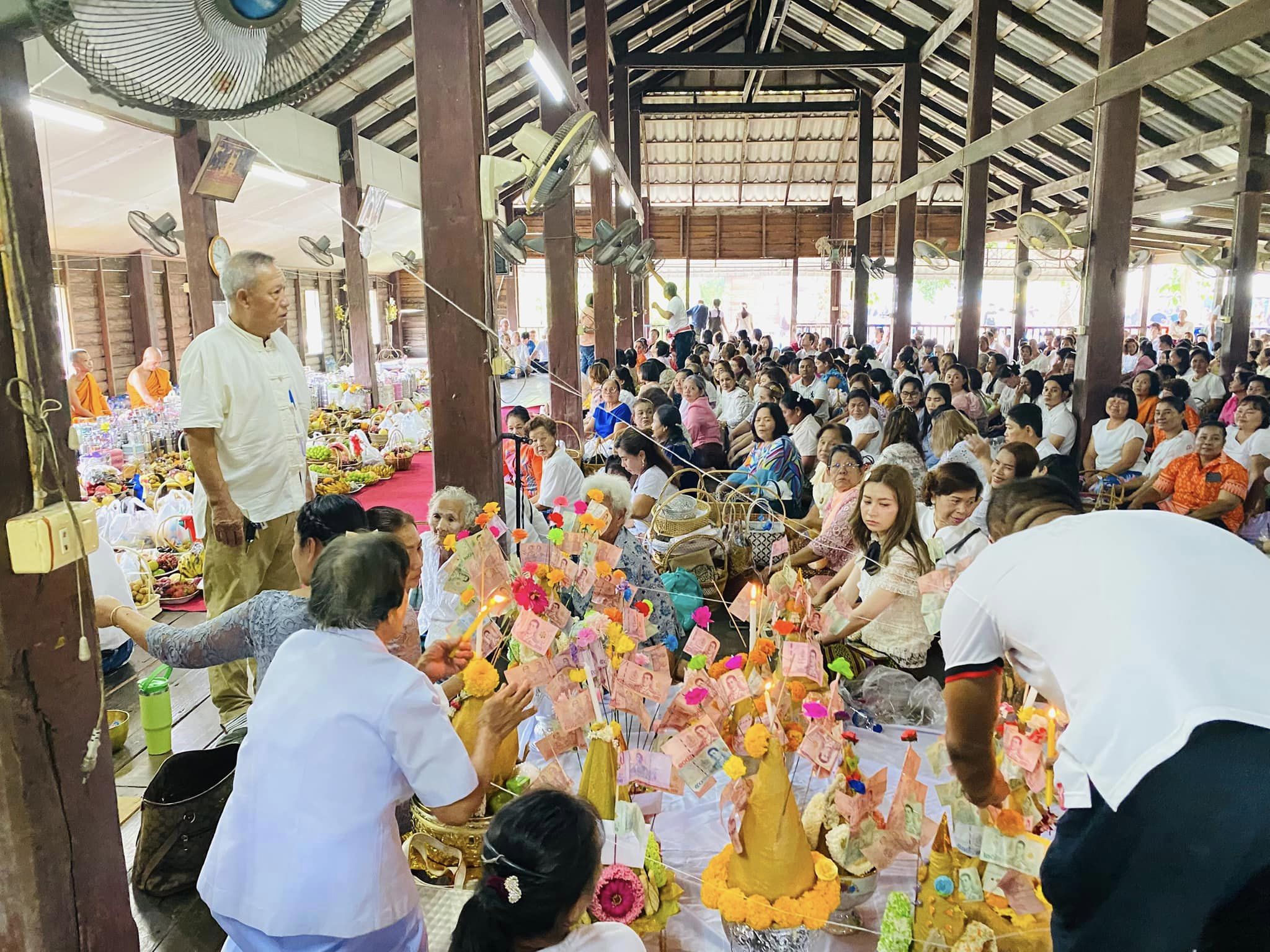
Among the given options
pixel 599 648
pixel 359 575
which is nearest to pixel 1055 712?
pixel 599 648

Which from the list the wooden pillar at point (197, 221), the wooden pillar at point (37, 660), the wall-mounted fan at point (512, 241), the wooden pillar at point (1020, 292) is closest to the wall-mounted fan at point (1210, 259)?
the wooden pillar at point (1020, 292)

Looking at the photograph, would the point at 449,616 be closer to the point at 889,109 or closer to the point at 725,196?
the point at 889,109

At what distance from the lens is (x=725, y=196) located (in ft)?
63.8

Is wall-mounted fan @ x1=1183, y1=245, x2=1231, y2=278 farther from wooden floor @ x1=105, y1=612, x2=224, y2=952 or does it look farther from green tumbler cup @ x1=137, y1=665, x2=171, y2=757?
green tumbler cup @ x1=137, y1=665, x2=171, y2=757

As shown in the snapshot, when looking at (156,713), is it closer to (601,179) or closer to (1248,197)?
(601,179)

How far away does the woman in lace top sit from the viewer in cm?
311

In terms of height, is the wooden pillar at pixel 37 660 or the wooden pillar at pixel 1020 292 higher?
the wooden pillar at pixel 1020 292

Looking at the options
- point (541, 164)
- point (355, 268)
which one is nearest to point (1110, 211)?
point (541, 164)

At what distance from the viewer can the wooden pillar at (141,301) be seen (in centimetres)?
1160

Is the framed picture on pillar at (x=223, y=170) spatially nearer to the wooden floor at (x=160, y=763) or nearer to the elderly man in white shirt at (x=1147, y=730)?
the wooden floor at (x=160, y=763)

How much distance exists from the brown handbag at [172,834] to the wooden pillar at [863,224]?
1217cm

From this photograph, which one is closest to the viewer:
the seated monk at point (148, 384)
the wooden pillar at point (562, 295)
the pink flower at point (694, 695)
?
the pink flower at point (694, 695)

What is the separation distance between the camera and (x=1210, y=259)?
12.0m

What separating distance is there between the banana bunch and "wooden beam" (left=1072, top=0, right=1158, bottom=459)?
18.2ft
